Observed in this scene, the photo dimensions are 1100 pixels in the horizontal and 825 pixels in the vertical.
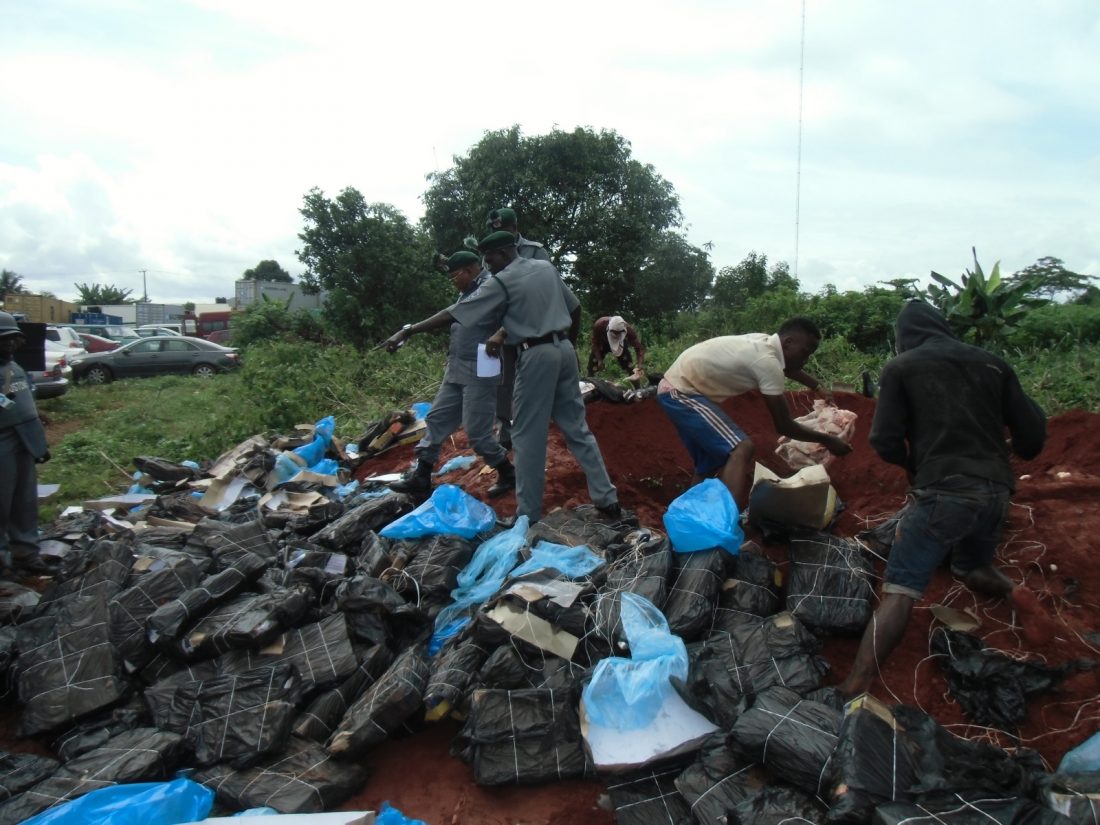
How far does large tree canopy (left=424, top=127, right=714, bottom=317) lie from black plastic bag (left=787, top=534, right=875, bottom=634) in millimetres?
12230

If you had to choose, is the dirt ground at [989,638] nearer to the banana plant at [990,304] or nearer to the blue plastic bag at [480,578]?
the blue plastic bag at [480,578]

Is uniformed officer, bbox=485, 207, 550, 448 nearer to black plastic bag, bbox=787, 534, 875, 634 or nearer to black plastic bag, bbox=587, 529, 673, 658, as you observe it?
black plastic bag, bbox=587, 529, 673, 658

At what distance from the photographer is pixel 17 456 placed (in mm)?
4828

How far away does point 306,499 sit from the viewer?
5625 millimetres

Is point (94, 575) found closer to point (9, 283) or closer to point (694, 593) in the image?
point (694, 593)

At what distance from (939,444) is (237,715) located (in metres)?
3.12

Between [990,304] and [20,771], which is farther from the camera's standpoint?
[990,304]

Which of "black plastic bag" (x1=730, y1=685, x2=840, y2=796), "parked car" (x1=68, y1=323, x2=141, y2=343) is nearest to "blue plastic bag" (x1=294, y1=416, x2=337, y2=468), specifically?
"black plastic bag" (x1=730, y1=685, x2=840, y2=796)

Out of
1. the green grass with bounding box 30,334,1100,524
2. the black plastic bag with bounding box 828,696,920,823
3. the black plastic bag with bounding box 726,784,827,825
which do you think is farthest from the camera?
the green grass with bounding box 30,334,1100,524

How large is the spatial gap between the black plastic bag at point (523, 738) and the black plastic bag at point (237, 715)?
2.68 ft

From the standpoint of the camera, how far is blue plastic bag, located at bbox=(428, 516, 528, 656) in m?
3.75

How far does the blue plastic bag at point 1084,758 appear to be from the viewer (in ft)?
8.16

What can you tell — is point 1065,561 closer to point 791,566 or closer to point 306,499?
point 791,566

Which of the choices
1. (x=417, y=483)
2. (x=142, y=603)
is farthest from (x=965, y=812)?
(x=417, y=483)
